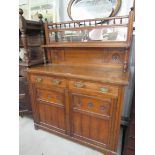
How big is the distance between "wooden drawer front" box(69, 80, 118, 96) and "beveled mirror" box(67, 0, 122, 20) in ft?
2.86

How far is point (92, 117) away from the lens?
4.82 feet

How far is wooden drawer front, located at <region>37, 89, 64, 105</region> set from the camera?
1.61 metres

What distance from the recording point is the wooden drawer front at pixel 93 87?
1284mm

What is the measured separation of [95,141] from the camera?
1567 mm

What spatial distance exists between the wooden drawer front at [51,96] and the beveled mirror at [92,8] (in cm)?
102

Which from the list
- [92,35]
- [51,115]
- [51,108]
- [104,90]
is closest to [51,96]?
[51,108]

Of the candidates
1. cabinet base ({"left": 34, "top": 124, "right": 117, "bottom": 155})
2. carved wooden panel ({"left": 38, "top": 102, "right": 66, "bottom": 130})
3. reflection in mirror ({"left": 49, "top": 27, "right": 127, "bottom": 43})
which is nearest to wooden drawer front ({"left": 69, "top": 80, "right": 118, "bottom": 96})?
carved wooden panel ({"left": 38, "top": 102, "right": 66, "bottom": 130})

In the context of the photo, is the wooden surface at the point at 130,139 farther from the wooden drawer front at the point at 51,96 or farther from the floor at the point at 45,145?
the wooden drawer front at the point at 51,96

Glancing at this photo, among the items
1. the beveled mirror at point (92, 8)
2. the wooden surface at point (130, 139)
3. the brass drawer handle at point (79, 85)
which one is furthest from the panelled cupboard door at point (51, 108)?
the beveled mirror at point (92, 8)

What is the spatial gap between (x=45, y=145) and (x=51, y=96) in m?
0.65

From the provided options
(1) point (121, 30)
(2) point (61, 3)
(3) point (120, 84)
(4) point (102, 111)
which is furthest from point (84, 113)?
(2) point (61, 3)

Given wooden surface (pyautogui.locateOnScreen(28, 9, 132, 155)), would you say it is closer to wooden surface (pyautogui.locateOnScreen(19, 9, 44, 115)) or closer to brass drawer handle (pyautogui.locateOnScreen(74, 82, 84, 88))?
brass drawer handle (pyautogui.locateOnScreen(74, 82, 84, 88))
